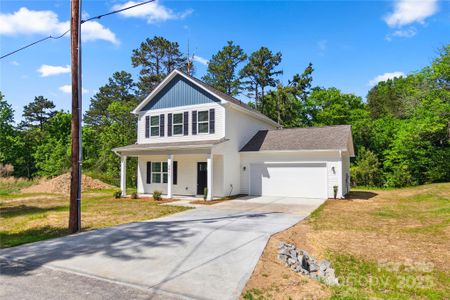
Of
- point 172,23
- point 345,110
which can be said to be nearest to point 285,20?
point 172,23

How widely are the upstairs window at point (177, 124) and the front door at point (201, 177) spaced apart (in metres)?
2.57

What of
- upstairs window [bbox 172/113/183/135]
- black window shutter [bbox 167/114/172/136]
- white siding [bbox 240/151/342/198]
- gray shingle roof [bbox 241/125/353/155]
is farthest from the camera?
black window shutter [bbox 167/114/172/136]

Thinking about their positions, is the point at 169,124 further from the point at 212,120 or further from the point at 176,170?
the point at 212,120

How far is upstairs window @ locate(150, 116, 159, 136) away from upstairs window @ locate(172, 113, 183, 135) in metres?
1.42

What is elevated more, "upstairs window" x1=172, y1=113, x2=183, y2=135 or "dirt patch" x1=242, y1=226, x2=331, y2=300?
"upstairs window" x1=172, y1=113, x2=183, y2=135

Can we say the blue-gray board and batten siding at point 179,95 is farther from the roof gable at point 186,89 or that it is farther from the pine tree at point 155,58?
the pine tree at point 155,58

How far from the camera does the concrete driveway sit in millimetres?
4766

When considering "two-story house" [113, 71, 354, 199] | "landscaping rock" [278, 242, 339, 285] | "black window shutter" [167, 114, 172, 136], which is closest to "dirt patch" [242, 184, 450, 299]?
"landscaping rock" [278, 242, 339, 285]

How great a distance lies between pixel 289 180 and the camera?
60.5ft

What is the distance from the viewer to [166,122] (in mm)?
20250

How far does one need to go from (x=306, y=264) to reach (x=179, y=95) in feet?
49.7

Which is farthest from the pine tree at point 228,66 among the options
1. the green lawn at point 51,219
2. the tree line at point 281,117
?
the green lawn at point 51,219

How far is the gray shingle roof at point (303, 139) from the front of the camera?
1764 cm

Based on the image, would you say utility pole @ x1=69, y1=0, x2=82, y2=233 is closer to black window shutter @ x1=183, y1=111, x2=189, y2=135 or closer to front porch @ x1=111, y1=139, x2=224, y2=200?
front porch @ x1=111, y1=139, x2=224, y2=200
